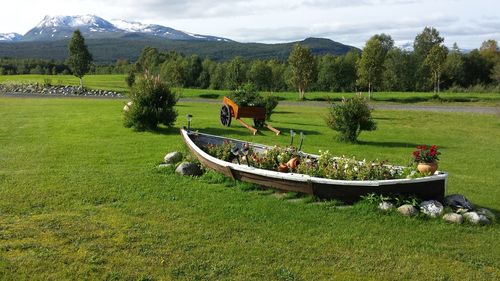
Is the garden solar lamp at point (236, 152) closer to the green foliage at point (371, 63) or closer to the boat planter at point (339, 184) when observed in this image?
the boat planter at point (339, 184)

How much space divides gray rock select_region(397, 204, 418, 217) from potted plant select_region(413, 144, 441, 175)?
37.9 inches

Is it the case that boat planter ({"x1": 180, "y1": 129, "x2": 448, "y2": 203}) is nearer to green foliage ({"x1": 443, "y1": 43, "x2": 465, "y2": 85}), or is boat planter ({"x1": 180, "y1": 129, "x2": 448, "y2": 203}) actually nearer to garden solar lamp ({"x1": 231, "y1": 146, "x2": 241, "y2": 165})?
garden solar lamp ({"x1": 231, "y1": 146, "x2": 241, "y2": 165})

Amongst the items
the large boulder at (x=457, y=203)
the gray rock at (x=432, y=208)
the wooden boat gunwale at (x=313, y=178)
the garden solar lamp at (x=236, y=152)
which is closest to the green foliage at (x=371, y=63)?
the garden solar lamp at (x=236, y=152)

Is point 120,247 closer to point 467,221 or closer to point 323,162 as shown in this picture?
point 323,162

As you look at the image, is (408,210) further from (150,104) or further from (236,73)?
(236,73)

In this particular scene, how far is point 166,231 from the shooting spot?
7.95 m

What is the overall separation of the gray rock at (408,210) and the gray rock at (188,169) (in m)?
5.20

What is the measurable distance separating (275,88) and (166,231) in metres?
63.3

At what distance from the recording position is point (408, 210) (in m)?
8.82

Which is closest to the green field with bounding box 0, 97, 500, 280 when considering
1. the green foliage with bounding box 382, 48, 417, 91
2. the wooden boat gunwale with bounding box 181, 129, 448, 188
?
the wooden boat gunwale with bounding box 181, 129, 448, 188

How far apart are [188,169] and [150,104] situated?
8410 millimetres

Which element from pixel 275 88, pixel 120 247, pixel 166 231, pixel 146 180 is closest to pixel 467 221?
pixel 166 231

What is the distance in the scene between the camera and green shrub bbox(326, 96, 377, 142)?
58.4 feet

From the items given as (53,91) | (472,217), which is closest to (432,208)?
(472,217)
